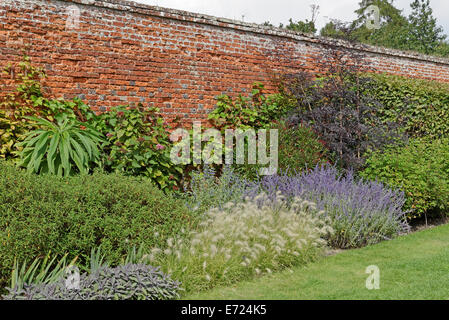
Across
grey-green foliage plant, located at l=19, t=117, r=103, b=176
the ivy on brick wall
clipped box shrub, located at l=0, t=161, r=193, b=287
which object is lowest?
clipped box shrub, located at l=0, t=161, r=193, b=287

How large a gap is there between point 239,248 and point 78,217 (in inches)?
68.9

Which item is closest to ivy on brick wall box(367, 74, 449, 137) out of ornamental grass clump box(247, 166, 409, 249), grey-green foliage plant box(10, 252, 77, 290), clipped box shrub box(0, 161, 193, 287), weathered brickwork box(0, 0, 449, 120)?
weathered brickwork box(0, 0, 449, 120)

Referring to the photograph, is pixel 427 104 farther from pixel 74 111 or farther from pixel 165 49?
pixel 74 111

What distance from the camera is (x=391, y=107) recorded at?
10.3 metres

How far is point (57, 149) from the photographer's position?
5.94 m

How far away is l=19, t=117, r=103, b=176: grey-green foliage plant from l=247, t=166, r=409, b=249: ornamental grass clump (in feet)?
8.07

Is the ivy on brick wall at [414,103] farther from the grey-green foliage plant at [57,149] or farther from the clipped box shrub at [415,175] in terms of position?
the grey-green foliage plant at [57,149]

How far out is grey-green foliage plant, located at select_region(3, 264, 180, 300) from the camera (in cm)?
376

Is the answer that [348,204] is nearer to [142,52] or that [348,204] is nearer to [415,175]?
[415,175]

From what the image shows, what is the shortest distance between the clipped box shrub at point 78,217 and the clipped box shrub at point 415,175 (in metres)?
4.10

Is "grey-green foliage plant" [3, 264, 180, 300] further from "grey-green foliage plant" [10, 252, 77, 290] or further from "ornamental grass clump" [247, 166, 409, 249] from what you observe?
"ornamental grass clump" [247, 166, 409, 249]

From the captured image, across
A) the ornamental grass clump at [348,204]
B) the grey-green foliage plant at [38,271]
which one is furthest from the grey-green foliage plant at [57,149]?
the ornamental grass clump at [348,204]

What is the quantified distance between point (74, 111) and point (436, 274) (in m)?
5.45
